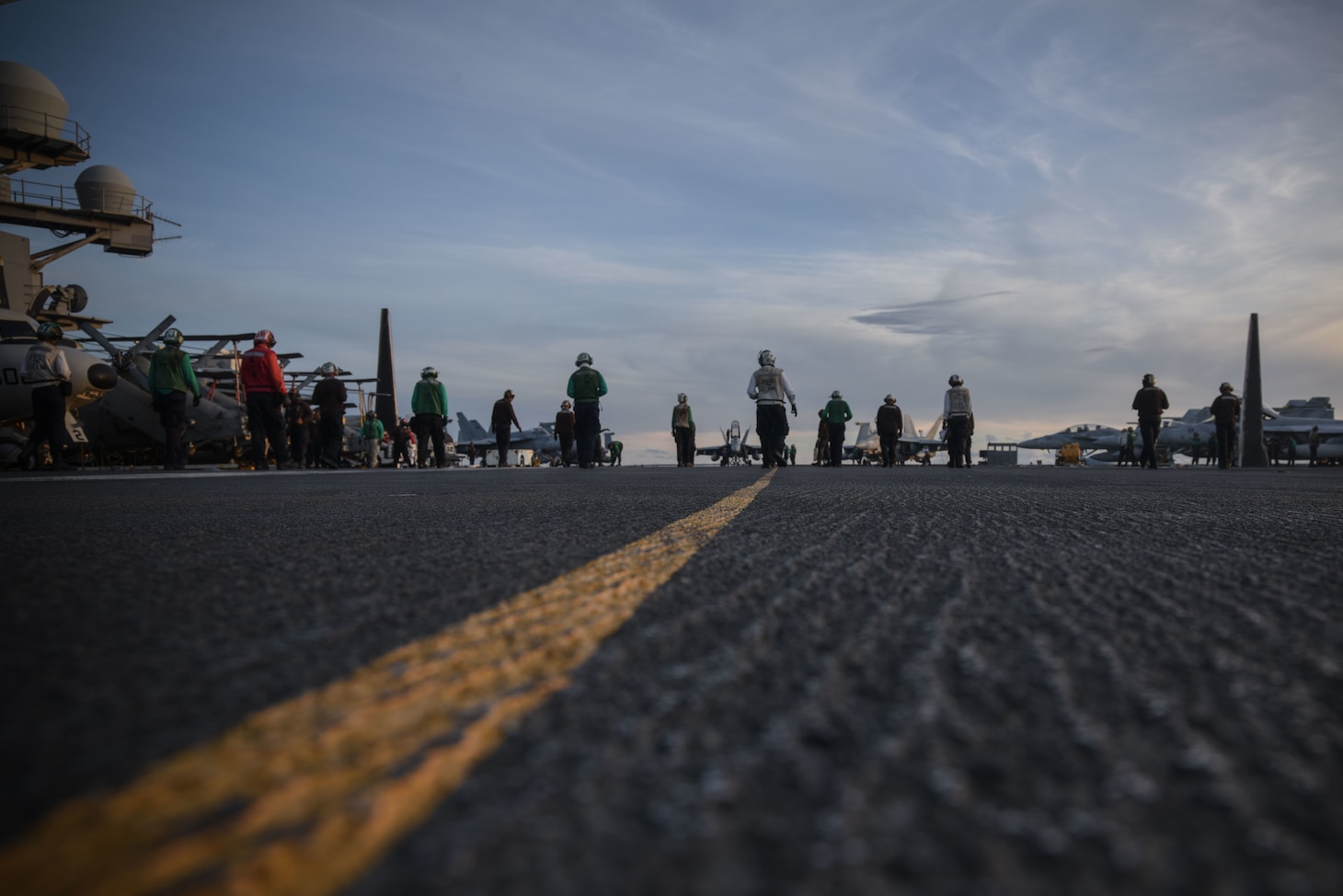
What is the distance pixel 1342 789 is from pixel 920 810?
338 millimetres

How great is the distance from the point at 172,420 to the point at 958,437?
15.3m

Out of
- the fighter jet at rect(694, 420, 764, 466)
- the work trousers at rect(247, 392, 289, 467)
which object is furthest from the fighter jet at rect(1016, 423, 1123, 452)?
the work trousers at rect(247, 392, 289, 467)

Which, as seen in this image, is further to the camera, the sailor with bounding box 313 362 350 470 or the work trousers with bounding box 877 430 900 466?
the work trousers with bounding box 877 430 900 466

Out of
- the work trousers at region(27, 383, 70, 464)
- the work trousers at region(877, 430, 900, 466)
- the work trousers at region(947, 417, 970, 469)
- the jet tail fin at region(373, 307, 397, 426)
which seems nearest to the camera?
the work trousers at region(27, 383, 70, 464)

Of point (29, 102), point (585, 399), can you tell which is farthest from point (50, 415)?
point (29, 102)

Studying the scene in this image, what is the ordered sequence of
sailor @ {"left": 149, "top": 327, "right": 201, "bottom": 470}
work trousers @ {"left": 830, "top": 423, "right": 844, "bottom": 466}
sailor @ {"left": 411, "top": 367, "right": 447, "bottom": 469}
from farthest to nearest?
work trousers @ {"left": 830, "top": 423, "right": 844, "bottom": 466} → sailor @ {"left": 411, "top": 367, "right": 447, "bottom": 469} → sailor @ {"left": 149, "top": 327, "right": 201, "bottom": 470}

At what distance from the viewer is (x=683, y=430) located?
20.5 metres

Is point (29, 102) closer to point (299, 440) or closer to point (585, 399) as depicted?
point (299, 440)

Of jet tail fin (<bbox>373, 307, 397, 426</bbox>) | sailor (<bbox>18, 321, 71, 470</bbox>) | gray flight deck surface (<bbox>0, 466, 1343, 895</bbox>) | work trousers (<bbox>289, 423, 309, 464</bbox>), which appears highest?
jet tail fin (<bbox>373, 307, 397, 426</bbox>)

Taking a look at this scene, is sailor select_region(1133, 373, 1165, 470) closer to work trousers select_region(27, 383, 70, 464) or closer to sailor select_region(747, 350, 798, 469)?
sailor select_region(747, 350, 798, 469)

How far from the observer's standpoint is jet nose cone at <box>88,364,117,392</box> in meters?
14.6

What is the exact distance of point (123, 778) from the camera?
63 centimetres

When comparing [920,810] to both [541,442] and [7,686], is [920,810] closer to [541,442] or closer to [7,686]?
[7,686]

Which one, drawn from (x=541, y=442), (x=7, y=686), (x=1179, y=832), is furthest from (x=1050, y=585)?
(x=541, y=442)
